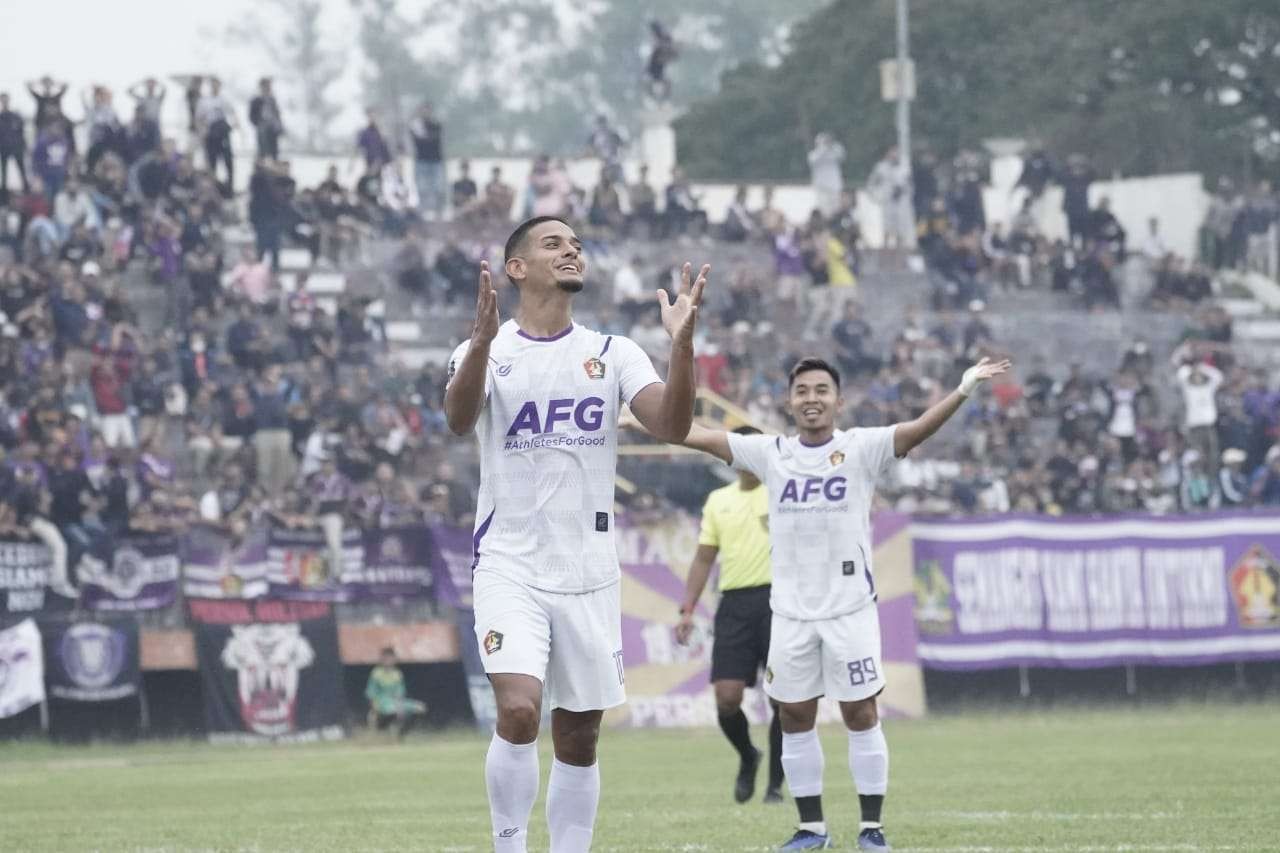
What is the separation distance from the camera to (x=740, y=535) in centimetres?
1551

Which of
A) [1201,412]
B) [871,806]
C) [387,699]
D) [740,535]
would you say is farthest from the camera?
[1201,412]

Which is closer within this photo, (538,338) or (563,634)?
(563,634)

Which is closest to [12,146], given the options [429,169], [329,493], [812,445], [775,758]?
[429,169]

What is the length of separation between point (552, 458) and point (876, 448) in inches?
133

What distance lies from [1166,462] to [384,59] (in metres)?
74.2

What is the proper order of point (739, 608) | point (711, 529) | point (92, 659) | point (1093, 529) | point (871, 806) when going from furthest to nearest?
point (1093, 529) < point (92, 659) < point (711, 529) < point (739, 608) < point (871, 806)

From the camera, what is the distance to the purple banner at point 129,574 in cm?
2339

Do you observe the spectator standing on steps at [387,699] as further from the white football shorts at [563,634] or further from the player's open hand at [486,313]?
the player's open hand at [486,313]

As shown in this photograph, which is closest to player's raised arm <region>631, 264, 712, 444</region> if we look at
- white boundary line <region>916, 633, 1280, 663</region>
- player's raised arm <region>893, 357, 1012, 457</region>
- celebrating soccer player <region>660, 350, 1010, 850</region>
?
player's raised arm <region>893, 357, 1012, 457</region>

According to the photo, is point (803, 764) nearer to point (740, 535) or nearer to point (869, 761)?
point (869, 761)

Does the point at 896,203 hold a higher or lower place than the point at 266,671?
higher

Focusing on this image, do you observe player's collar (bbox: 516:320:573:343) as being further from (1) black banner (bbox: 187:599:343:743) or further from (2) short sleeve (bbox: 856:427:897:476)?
(1) black banner (bbox: 187:599:343:743)

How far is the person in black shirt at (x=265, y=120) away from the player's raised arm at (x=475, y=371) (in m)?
26.9

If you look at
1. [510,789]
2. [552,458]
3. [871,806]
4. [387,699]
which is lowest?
[387,699]
